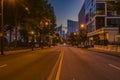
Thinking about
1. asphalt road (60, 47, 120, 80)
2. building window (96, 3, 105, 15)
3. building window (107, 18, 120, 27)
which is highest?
building window (96, 3, 105, 15)

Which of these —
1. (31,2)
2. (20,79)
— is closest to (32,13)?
(31,2)

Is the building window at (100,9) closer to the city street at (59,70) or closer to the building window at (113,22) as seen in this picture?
the building window at (113,22)

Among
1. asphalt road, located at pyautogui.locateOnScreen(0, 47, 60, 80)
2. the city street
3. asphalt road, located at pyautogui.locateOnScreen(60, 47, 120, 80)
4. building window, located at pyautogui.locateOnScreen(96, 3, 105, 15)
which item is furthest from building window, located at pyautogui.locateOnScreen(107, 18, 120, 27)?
asphalt road, located at pyautogui.locateOnScreen(0, 47, 60, 80)

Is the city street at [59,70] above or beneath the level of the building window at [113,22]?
beneath

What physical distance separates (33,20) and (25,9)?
3.63 metres

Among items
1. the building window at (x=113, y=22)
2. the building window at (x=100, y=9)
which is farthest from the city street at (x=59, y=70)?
the building window at (x=100, y=9)

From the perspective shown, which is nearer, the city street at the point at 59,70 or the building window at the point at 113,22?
the city street at the point at 59,70

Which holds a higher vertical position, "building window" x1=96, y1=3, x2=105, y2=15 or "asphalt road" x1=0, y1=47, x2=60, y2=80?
"building window" x1=96, y1=3, x2=105, y2=15

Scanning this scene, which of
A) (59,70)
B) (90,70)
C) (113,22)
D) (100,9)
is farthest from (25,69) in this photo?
(100,9)

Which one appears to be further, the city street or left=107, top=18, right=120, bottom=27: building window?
left=107, top=18, right=120, bottom=27: building window

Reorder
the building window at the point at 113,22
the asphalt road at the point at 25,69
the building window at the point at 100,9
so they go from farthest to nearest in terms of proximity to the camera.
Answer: the building window at the point at 100,9, the building window at the point at 113,22, the asphalt road at the point at 25,69

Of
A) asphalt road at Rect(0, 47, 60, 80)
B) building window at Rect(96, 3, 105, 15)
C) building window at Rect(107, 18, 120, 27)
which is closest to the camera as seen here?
asphalt road at Rect(0, 47, 60, 80)

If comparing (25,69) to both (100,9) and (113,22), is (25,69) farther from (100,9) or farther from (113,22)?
(100,9)

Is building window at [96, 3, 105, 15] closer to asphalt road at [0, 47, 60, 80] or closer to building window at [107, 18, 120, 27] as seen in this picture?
building window at [107, 18, 120, 27]
